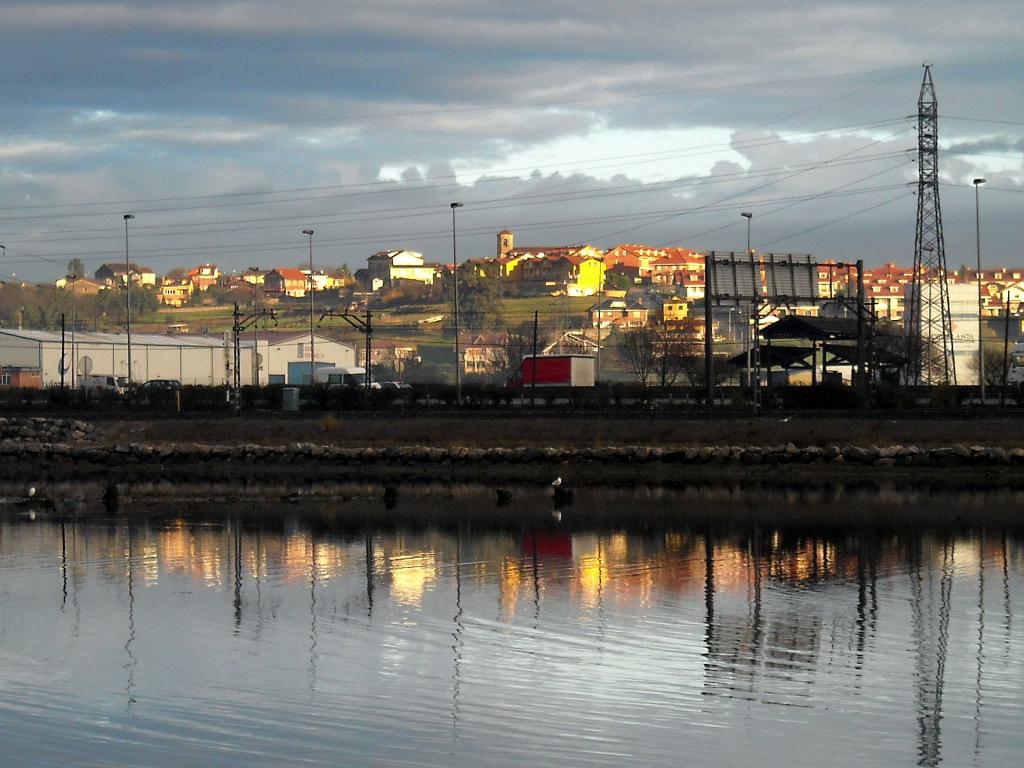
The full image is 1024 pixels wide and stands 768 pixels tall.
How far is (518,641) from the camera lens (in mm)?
20625

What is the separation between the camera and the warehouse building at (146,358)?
4269 inches

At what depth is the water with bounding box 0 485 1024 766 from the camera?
50.2 ft

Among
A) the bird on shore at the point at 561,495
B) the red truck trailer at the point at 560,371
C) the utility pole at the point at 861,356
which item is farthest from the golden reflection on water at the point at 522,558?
the red truck trailer at the point at 560,371

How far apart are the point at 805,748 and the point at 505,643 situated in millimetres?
6396

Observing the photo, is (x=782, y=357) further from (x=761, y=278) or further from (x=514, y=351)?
(x=514, y=351)

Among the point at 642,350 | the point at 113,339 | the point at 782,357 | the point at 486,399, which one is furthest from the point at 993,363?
the point at 113,339

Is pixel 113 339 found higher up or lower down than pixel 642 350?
higher up

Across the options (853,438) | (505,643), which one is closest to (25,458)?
(853,438)

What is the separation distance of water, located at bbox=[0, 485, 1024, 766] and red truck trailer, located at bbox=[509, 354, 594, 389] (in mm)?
44573

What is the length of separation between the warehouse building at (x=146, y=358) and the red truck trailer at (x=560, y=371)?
2406 centimetres

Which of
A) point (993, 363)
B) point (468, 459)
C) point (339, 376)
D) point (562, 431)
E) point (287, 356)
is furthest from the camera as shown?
point (287, 356)

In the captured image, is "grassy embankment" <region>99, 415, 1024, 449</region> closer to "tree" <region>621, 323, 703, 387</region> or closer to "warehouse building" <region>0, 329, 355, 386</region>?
"tree" <region>621, 323, 703, 387</region>

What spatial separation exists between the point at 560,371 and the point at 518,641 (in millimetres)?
61352

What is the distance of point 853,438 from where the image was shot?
50.5 meters
